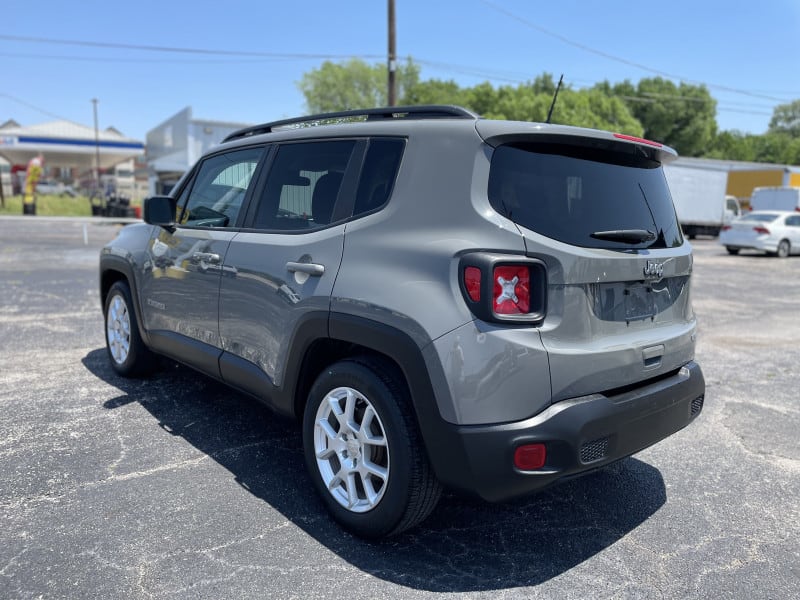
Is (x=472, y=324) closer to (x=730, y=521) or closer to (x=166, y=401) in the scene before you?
(x=730, y=521)

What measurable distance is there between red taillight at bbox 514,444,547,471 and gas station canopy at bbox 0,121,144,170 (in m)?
68.5

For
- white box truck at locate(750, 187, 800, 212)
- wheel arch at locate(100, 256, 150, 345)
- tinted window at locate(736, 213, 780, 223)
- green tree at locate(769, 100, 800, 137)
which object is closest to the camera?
wheel arch at locate(100, 256, 150, 345)

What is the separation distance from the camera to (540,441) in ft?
7.81

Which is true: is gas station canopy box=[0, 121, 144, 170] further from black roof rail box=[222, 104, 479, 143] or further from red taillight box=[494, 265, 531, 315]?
red taillight box=[494, 265, 531, 315]

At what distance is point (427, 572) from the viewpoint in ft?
8.61

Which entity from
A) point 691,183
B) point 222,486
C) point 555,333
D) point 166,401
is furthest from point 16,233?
point 691,183

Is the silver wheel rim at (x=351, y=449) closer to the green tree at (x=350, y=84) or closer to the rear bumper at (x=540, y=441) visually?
the rear bumper at (x=540, y=441)

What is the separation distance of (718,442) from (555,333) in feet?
7.91

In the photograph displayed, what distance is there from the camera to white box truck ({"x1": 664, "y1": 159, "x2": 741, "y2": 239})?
28641 mm

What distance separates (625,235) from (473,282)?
81 cm

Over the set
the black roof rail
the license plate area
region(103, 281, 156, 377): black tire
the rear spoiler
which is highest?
the black roof rail

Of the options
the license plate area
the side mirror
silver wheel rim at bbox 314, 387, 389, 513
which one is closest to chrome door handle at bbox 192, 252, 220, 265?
the side mirror

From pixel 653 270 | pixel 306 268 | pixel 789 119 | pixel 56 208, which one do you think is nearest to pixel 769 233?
pixel 653 270

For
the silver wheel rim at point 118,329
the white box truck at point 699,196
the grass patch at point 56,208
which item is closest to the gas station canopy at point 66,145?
the grass patch at point 56,208
